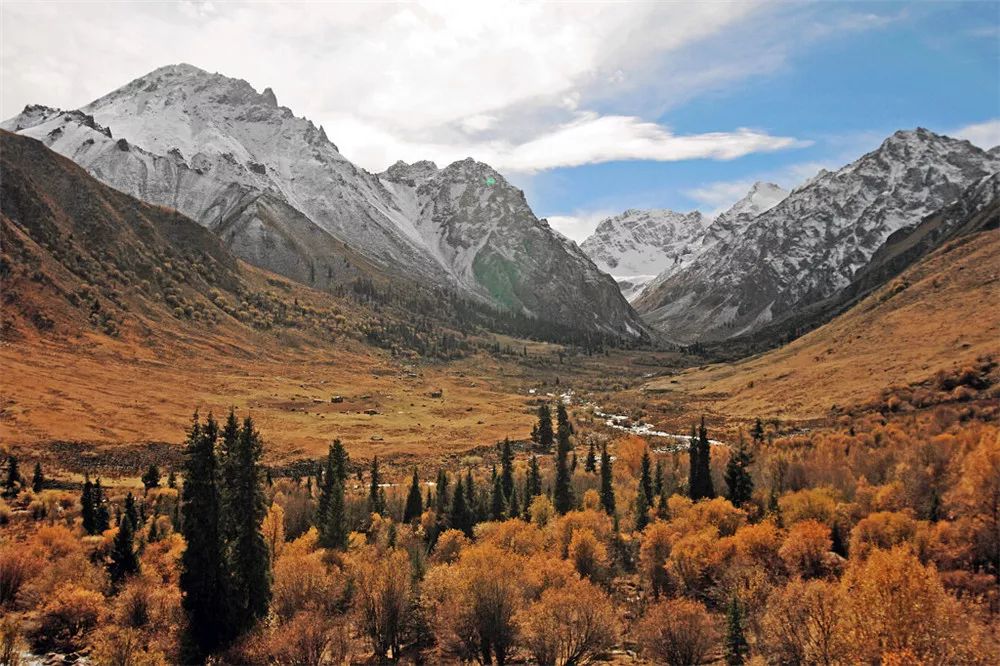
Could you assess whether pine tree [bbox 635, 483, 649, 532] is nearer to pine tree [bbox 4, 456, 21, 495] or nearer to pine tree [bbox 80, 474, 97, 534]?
pine tree [bbox 80, 474, 97, 534]

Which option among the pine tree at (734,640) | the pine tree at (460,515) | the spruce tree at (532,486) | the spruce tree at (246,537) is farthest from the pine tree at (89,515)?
the pine tree at (734,640)

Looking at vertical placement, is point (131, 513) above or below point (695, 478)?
below

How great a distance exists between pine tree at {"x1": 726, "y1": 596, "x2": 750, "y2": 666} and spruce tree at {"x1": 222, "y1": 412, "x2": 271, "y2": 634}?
36.5 metres

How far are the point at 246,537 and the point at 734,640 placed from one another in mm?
38673

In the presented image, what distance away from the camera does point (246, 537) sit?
53.8m

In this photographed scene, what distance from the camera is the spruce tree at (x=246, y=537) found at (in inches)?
2068

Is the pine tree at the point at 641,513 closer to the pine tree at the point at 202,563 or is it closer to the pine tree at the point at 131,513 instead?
the pine tree at the point at 202,563

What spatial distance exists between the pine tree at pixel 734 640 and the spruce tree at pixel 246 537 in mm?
36513

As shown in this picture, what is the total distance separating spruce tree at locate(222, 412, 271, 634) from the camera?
172ft

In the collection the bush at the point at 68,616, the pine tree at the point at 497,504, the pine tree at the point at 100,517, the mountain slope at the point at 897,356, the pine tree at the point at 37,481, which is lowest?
the bush at the point at 68,616

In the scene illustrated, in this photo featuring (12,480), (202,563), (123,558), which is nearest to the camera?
(202,563)

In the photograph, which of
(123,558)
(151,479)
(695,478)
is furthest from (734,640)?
(151,479)

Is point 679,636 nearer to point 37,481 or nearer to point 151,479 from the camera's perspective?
point 151,479

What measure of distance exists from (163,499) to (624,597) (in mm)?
67288
